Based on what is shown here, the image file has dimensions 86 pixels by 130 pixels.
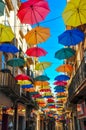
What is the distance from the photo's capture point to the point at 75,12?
29.9 ft

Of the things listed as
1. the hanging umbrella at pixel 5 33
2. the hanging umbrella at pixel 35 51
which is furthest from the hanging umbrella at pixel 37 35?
the hanging umbrella at pixel 35 51

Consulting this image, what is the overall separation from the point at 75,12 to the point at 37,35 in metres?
2.26

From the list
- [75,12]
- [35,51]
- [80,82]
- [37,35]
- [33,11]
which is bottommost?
[80,82]

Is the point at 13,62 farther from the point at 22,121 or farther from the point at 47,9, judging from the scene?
the point at 22,121

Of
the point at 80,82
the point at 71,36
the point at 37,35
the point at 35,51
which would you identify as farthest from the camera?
the point at 80,82

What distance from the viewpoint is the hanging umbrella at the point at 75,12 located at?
8672 millimetres

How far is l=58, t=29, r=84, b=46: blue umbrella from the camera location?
10586 millimetres

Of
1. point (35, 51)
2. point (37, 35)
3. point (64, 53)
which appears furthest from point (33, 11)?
point (64, 53)

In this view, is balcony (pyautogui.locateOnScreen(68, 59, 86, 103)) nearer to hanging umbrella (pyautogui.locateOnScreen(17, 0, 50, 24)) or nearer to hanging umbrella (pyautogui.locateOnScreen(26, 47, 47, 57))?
hanging umbrella (pyautogui.locateOnScreen(26, 47, 47, 57))

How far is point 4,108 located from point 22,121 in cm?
903

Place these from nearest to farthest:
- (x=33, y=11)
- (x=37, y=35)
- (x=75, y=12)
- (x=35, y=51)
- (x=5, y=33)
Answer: (x=75, y=12), (x=33, y=11), (x=5, y=33), (x=37, y=35), (x=35, y=51)

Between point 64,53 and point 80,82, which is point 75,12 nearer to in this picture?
point 64,53

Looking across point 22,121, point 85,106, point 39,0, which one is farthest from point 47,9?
point 22,121

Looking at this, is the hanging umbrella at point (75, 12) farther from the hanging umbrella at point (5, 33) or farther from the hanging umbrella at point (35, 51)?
the hanging umbrella at point (35, 51)
